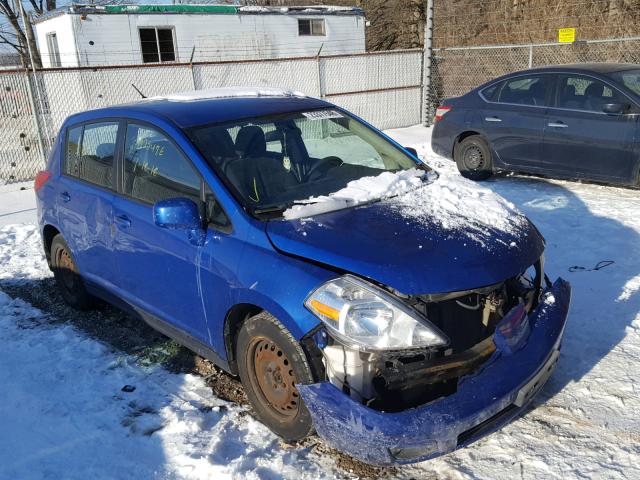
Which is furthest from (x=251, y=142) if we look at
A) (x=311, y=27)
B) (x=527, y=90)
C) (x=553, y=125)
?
(x=311, y=27)

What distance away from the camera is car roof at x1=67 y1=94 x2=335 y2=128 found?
3771mm

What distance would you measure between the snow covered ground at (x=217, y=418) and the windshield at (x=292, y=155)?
130 cm

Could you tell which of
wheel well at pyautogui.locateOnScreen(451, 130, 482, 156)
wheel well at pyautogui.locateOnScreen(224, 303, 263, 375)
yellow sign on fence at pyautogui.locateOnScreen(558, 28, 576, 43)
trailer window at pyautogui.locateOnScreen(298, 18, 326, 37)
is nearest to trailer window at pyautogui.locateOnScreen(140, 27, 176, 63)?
trailer window at pyautogui.locateOnScreen(298, 18, 326, 37)

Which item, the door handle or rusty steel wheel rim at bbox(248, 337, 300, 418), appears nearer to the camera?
rusty steel wheel rim at bbox(248, 337, 300, 418)

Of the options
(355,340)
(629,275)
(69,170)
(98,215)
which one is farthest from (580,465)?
(69,170)

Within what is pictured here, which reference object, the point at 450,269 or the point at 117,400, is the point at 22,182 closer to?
the point at 117,400

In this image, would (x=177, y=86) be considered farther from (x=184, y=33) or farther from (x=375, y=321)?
(x=375, y=321)

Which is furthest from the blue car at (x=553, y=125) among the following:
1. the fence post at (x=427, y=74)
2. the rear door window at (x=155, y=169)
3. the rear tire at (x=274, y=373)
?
the fence post at (x=427, y=74)

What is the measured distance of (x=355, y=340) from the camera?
102 inches

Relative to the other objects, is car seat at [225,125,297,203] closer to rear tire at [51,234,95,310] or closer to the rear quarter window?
rear tire at [51,234,95,310]

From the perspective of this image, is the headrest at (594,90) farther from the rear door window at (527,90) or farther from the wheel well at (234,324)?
the wheel well at (234,324)

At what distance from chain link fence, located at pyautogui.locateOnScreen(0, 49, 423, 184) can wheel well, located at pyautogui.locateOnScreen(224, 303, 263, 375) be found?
7.61 meters

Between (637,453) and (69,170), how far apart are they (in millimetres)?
4432

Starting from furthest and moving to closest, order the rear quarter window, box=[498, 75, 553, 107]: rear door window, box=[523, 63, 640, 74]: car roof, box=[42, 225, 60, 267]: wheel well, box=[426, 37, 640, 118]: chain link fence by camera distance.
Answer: box=[426, 37, 640, 118]: chain link fence < the rear quarter window < box=[498, 75, 553, 107]: rear door window < box=[523, 63, 640, 74]: car roof < box=[42, 225, 60, 267]: wheel well
